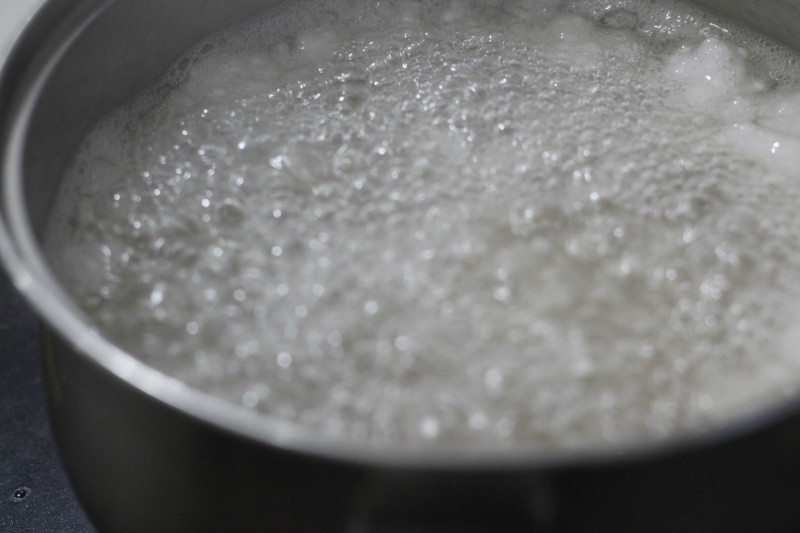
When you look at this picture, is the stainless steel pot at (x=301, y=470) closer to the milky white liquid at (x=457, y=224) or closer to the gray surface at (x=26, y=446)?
the milky white liquid at (x=457, y=224)

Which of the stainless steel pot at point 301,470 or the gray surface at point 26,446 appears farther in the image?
the gray surface at point 26,446

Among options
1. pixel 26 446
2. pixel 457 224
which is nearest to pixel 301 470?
pixel 457 224

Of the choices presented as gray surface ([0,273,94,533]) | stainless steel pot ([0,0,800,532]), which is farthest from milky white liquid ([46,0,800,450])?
gray surface ([0,273,94,533])

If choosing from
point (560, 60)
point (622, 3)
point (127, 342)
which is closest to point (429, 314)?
point (127, 342)

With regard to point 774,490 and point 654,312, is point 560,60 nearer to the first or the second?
point 654,312

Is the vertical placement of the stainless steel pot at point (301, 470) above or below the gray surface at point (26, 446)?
above

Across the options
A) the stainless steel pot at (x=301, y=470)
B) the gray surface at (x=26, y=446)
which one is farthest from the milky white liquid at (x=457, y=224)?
the gray surface at (x=26, y=446)
